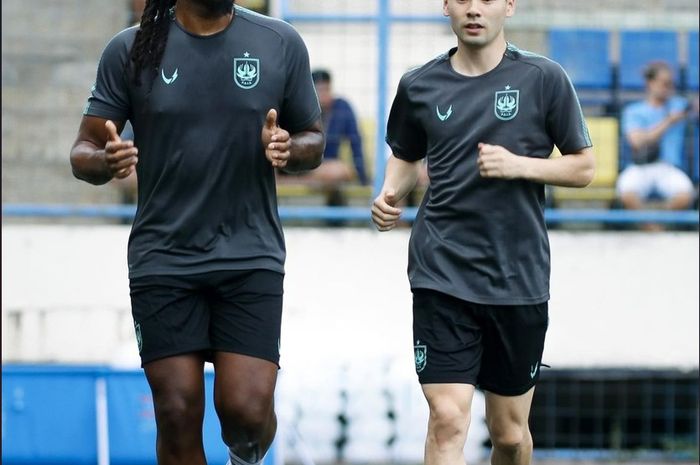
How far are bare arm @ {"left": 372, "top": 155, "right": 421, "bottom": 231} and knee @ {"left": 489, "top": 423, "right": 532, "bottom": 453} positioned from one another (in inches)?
37.0

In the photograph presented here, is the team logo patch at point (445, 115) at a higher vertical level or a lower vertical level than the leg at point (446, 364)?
higher

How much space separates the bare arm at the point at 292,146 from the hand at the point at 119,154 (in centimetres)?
48

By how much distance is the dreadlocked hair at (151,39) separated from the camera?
5656 mm

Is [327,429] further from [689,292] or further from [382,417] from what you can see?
[689,292]

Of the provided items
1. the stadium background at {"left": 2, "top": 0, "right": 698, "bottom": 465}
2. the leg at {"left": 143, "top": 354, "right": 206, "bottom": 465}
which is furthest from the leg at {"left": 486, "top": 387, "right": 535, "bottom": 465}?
the stadium background at {"left": 2, "top": 0, "right": 698, "bottom": 465}

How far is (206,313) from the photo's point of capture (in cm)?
576

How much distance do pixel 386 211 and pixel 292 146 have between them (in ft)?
1.95

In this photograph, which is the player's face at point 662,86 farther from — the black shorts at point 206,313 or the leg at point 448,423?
the black shorts at point 206,313

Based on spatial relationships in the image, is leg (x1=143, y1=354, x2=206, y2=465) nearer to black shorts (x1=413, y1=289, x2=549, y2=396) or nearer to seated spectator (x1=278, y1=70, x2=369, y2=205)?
black shorts (x1=413, y1=289, x2=549, y2=396)

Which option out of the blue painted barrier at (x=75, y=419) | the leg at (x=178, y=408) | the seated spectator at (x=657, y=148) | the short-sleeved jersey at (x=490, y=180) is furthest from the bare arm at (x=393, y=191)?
the seated spectator at (x=657, y=148)

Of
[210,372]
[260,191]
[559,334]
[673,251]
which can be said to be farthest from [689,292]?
[260,191]

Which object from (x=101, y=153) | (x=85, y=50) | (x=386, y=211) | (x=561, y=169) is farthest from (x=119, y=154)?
(x=85, y=50)

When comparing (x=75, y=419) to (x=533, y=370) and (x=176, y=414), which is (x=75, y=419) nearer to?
(x=176, y=414)

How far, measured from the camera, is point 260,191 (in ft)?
18.8
